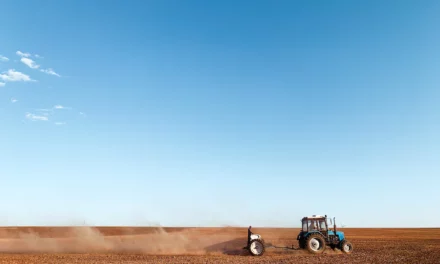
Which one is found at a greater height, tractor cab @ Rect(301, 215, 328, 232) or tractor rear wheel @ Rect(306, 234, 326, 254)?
tractor cab @ Rect(301, 215, 328, 232)

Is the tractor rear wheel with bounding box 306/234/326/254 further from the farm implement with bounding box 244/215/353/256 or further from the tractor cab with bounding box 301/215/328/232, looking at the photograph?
the tractor cab with bounding box 301/215/328/232

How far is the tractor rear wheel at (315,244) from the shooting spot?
2876cm

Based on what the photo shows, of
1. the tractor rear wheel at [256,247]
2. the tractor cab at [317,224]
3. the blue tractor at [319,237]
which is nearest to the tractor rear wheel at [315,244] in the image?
the blue tractor at [319,237]

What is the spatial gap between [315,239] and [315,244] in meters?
0.37

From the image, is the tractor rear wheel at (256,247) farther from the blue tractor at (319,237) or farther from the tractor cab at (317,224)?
the tractor cab at (317,224)

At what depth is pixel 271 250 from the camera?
A: 3005 cm

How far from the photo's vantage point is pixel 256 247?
2880 cm

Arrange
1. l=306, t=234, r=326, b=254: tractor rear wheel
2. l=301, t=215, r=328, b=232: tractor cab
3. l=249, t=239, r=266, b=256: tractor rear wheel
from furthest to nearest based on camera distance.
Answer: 1. l=301, t=215, r=328, b=232: tractor cab
2. l=306, t=234, r=326, b=254: tractor rear wheel
3. l=249, t=239, r=266, b=256: tractor rear wheel

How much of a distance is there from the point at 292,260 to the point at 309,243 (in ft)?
13.0

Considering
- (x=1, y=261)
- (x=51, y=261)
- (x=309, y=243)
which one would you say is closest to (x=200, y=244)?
(x=309, y=243)

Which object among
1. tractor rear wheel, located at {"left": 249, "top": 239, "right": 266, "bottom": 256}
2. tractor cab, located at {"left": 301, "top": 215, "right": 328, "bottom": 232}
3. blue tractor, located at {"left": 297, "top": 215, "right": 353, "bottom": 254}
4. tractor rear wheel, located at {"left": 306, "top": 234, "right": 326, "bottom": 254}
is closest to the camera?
tractor rear wheel, located at {"left": 249, "top": 239, "right": 266, "bottom": 256}

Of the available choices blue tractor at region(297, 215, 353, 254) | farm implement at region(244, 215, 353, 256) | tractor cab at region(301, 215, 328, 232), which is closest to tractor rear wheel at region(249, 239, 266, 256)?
farm implement at region(244, 215, 353, 256)

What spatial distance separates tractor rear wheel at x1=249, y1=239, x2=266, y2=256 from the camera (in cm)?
2858

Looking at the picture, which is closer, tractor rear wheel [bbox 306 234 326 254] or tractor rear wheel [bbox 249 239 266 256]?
→ tractor rear wheel [bbox 249 239 266 256]
